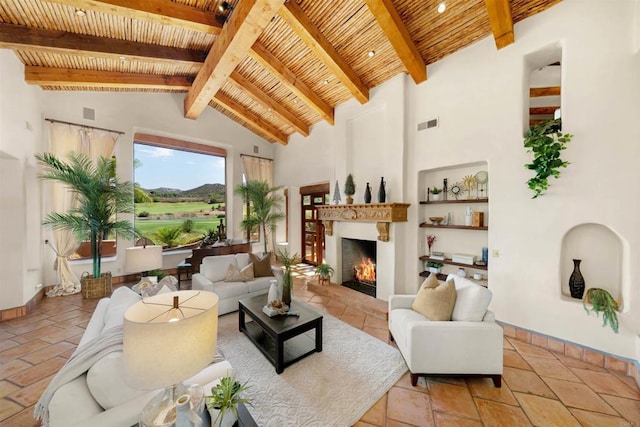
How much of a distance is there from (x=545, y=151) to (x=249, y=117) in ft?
19.4

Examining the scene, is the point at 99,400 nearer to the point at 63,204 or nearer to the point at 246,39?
the point at 246,39

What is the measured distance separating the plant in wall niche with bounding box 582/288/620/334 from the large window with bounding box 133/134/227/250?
22.1 feet

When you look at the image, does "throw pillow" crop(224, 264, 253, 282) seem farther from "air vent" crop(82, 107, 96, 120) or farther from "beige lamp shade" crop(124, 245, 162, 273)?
"air vent" crop(82, 107, 96, 120)

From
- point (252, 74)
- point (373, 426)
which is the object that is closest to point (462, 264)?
point (373, 426)

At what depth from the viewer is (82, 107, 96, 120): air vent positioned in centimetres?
467

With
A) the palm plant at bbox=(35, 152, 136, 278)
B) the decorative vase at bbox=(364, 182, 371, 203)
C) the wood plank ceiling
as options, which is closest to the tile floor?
the palm plant at bbox=(35, 152, 136, 278)

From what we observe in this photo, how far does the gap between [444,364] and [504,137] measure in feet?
9.44

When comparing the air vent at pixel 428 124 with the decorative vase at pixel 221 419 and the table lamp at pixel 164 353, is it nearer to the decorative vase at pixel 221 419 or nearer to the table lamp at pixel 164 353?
the table lamp at pixel 164 353

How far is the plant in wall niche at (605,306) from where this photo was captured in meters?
2.35

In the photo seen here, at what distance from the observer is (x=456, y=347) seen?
213cm

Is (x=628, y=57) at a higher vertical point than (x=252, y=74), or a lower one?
lower

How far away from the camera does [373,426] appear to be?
178 cm

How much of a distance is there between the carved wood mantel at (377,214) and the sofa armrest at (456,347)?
2.00m

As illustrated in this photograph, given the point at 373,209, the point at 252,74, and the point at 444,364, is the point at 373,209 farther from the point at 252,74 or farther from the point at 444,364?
the point at 252,74
